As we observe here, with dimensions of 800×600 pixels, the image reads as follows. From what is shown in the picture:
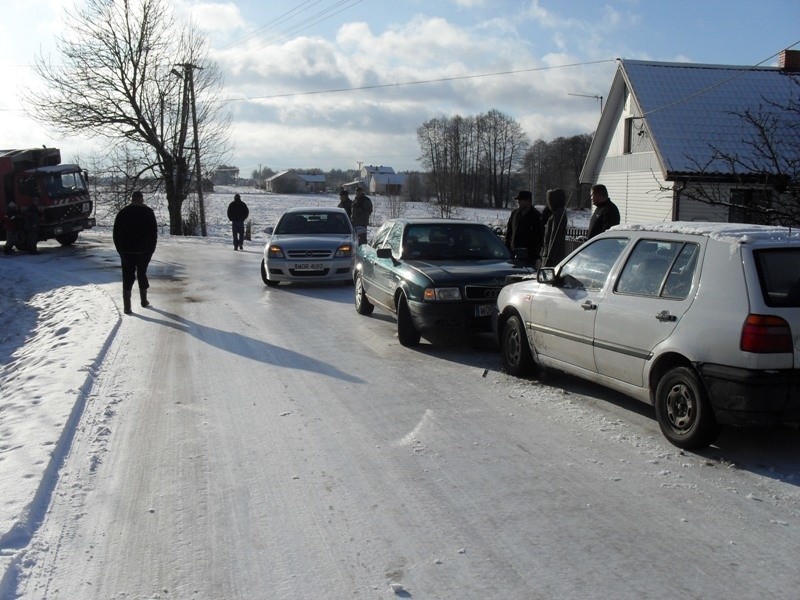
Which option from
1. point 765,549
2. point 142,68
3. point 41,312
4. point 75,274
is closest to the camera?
point 765,549

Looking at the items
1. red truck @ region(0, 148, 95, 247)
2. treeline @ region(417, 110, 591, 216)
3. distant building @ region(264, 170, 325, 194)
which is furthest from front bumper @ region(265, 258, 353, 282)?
distant building @ region(264, 170, 325, 194)

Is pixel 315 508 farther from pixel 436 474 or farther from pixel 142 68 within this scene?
pixel 142 68

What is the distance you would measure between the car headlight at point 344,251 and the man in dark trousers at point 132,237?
419 cm

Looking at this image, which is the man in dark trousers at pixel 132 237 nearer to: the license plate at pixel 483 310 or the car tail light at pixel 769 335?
the license plate at pixel 483 310

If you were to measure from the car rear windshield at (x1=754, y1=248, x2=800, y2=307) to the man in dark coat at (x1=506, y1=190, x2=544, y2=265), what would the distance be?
20.0 ft

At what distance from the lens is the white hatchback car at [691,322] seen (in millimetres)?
4848

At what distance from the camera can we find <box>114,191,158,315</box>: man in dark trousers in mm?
11742

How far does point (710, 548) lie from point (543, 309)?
349 cm

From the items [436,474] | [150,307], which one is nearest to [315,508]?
[436,474]

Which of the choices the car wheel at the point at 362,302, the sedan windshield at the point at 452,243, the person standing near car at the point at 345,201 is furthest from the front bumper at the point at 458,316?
the person standing near car at the point at 345,201

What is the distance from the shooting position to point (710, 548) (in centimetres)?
387

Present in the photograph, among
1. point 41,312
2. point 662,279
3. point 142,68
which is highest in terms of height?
point 142,68

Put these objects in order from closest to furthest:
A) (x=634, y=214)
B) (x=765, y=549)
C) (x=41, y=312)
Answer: (x=765, y=549), (x=41, y=312), (x=634, y=214)

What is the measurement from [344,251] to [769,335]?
11179 millimetres
